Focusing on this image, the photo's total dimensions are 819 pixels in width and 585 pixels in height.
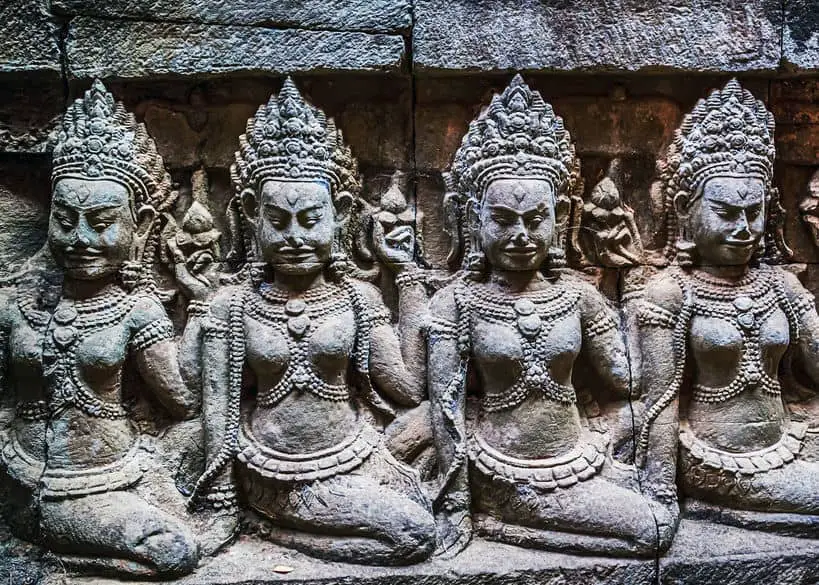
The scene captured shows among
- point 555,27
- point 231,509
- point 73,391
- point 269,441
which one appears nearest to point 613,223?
point 555,27

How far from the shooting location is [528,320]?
3684 mm

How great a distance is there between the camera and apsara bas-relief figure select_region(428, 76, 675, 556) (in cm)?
362

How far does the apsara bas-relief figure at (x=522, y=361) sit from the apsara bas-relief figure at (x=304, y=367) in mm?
183

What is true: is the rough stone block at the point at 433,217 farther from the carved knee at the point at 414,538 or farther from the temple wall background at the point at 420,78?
the carved knee at the point at 414,538

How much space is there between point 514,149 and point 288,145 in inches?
34.3

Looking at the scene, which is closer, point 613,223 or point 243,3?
point 243,3

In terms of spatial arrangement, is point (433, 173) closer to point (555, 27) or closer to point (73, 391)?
point (555, 27)

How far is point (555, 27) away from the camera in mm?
3721

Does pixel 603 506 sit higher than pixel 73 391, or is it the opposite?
pixel 73 391

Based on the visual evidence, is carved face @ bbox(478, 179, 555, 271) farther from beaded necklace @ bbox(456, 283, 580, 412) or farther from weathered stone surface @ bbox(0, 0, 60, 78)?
weathered stone surface @ bbox(0, 0, 60, 78)

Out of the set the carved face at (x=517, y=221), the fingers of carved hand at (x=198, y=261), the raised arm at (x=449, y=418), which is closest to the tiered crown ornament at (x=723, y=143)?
the carved face at (x=517, y=221)

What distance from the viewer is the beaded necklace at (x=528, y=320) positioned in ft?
12.1

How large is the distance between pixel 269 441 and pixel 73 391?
766 millimetres

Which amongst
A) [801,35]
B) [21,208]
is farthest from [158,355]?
[801,35]
